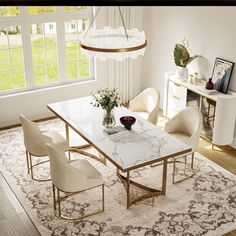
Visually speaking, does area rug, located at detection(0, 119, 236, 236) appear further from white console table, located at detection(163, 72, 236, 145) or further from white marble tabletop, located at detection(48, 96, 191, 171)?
white marble tabletop, located at detection(48, 96, 191, 171)

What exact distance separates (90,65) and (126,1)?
6695 millimetres

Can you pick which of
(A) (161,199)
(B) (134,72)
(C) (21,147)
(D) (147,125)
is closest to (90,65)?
(B) (134,72)

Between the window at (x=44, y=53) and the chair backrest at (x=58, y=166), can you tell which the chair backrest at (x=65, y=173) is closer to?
the chair backrest at (x=58, y=166)

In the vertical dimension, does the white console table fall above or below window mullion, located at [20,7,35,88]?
below

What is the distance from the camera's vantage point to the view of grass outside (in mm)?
5984

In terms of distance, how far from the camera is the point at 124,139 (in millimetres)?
4262

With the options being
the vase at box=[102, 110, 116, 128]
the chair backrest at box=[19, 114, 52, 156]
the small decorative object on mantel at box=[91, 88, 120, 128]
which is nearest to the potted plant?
the small decorative object on mantel at box=[91, 88, 120, 128]

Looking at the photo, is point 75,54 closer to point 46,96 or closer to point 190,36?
point 46,96

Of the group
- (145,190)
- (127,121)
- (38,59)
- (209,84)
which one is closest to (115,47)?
(127,121)

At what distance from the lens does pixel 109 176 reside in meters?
4.75

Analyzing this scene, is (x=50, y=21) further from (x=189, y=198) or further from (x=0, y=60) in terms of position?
(x=189, y=198)

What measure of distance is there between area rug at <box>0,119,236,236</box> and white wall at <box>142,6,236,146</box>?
5.05 ft

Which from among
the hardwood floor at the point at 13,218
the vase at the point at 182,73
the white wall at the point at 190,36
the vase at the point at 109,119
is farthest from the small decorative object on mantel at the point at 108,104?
the white wall at the point at 190,36

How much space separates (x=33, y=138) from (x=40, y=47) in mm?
2463
